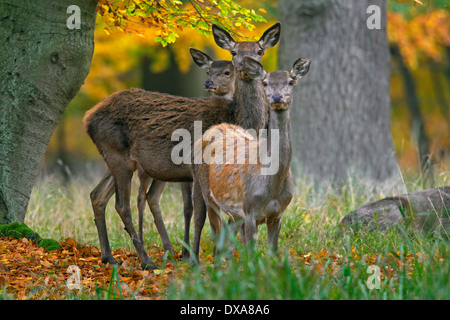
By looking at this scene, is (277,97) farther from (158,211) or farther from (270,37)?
(158,211)

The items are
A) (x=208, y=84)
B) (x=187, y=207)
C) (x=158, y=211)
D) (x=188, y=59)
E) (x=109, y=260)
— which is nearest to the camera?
(x=109, y=260)

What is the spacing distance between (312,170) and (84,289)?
19.3 ft

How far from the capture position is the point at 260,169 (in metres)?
5.90

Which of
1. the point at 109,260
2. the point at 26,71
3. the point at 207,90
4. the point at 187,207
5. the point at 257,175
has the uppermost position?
the point at 26,71

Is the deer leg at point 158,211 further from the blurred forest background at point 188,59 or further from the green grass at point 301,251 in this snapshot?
the blurred forest background at point 188,59

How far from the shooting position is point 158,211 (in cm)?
789

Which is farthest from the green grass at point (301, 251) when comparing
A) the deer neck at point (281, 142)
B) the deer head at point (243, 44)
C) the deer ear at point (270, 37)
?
the deer ear at point (270, 37)

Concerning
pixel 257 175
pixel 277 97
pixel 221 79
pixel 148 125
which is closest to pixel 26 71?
pixel 148 125

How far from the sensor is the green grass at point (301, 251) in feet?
14.3

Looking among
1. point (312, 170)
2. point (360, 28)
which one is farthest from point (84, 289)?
point (360, 28)

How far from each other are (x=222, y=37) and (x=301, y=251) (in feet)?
8.26

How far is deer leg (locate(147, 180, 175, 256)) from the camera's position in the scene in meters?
7.69
